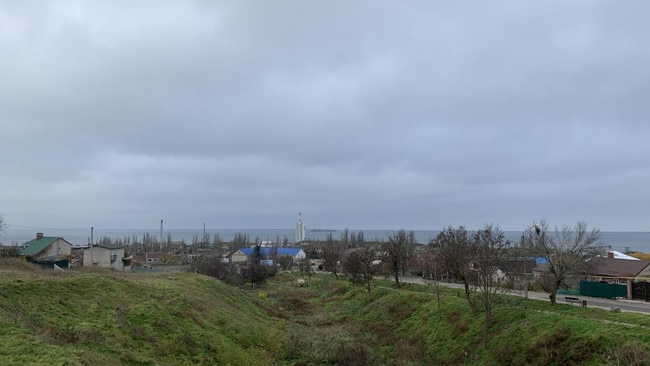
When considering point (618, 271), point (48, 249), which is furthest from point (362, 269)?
point (48, 249)

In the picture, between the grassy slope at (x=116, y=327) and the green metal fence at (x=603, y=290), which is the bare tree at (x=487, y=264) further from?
the green metal fence at (x=603, y=290)

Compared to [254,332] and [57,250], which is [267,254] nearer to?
[57,250]

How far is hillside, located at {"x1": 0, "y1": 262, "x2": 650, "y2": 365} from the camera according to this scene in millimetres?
15267

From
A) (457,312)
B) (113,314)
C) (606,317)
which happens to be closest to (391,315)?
(457,312)

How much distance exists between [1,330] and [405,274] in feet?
245

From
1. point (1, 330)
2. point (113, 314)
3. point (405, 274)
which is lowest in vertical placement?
point (405, 274)

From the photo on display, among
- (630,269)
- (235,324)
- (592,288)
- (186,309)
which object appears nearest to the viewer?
(186,309)

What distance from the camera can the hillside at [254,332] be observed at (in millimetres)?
15267

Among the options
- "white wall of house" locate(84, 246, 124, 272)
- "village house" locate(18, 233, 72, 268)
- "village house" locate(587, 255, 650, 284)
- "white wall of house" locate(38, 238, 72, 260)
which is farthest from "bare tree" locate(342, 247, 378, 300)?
"white wall of house" locate(38, 238, 72, 260)

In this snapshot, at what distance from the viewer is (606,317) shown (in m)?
23.0

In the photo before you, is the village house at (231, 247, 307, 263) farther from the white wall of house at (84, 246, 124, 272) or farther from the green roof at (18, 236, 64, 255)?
the green roof at (18, 236, 64, 255)

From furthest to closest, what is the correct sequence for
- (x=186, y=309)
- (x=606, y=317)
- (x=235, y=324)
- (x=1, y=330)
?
(x=235, y=324)
(x=186, y=309)
(x=606, y=317)
(x=1, y=330)

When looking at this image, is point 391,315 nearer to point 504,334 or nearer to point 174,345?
point 504,334

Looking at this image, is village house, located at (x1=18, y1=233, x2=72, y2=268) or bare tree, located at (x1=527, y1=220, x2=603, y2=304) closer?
bare tree, located at (x1=527, y1=220, x2=603, y2=304)
